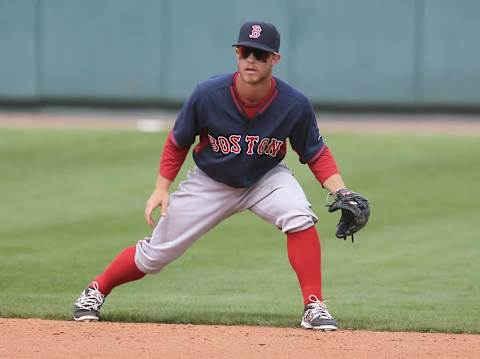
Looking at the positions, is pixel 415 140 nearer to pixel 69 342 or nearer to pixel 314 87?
pixel 314 87

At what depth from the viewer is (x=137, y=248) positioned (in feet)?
20.9

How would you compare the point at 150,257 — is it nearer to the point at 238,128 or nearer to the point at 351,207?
the point at 238,128

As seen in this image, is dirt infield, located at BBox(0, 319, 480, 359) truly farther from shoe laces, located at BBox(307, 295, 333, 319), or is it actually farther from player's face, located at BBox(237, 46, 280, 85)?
player's face, located at BBox(237, 46, 280, 85)

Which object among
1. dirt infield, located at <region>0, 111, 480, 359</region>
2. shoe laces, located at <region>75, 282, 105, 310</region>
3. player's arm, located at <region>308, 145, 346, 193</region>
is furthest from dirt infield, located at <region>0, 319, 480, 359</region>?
player's arm, located at <region>308, 145, 346, 193</region>

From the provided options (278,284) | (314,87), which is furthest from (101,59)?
(278,284)

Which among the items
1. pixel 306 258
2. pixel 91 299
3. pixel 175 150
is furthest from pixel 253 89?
pixel 91 299

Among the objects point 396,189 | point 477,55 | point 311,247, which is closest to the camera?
point 311,247

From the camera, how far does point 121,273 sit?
6.41m

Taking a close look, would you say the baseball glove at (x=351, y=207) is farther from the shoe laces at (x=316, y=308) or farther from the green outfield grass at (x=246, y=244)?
the green outfield grass at (x=246, y=244)

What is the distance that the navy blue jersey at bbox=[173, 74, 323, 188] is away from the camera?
6.14 metres

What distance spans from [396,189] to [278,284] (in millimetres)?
4641

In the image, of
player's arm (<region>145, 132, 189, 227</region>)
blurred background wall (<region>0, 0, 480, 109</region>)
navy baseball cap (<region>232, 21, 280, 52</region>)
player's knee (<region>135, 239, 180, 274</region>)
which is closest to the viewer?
navy baseball cap (<region>232, 21, 280, 52</region>)

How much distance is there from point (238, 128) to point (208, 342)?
112 cm

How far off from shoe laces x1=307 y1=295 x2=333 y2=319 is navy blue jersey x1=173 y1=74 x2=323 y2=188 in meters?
0.68
